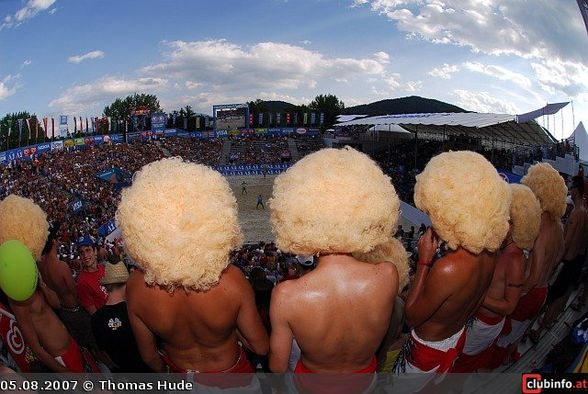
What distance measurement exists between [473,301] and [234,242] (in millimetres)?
1152

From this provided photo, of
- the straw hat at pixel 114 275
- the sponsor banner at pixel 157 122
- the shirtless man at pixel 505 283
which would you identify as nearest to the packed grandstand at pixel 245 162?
the straw hat at pixel 114 275

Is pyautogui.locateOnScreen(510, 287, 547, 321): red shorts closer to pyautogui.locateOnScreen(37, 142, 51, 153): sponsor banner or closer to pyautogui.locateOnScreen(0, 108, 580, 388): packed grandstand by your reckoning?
pyautogui.locateOnScreen(0, 108, 580, 388): packed grandstand

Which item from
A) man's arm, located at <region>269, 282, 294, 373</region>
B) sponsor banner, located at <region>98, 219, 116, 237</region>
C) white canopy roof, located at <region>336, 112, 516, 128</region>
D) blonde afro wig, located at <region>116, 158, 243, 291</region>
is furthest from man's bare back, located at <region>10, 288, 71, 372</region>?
white canopy roof, located at <region>336, 112, 516, 128</region>

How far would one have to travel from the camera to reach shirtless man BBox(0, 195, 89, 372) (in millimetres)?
2082

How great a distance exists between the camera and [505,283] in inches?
92.4

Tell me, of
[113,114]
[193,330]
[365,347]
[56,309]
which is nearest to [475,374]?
[365,347]

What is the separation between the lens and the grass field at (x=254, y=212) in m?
14.0

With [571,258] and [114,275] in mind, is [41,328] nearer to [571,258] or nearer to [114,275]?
[114,275]

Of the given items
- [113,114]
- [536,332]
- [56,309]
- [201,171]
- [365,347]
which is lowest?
[536,332]

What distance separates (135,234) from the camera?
1590 millimetres

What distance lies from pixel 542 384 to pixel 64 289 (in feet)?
9.51

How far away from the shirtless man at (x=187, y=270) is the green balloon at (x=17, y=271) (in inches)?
21.9

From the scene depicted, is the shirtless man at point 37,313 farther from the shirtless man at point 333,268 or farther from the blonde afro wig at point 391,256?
the blonde afro wig at point 391,256

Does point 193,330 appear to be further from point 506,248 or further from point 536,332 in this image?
point 536,332
